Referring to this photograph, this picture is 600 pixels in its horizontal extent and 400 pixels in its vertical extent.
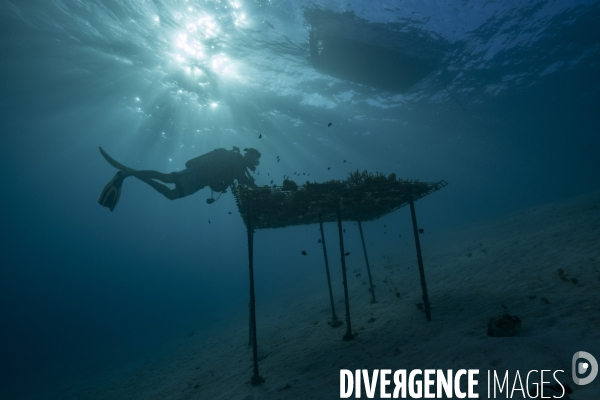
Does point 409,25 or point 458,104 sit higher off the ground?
point 458,104

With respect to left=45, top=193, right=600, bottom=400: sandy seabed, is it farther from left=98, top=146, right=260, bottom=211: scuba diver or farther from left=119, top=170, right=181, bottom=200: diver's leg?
left=119, top=170, right=181, bottom=200: diver's leg

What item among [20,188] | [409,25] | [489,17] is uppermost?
[20,188]

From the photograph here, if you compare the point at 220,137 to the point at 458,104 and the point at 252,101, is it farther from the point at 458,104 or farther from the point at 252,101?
the point at 458,104

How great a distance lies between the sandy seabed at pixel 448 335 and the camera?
5.72 m

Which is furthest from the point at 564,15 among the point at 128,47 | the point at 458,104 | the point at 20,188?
the point at 20,188

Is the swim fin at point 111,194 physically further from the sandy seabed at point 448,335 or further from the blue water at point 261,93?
the blue water at point 261,93

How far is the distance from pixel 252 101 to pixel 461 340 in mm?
27313

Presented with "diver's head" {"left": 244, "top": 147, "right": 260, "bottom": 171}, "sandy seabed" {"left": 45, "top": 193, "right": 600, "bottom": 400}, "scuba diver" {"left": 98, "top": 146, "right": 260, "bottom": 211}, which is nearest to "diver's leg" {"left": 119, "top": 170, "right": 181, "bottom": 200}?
"scuba diver" {"left": 98, "top": 146, "right": 260, "bottom": 211}

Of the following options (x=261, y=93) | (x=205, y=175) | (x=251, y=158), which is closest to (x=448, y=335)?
(x=251, y=158)

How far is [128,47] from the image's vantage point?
20562 millimetres

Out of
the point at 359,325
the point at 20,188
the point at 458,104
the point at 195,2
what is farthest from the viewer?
the point at 20,188

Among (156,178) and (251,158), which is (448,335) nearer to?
(251,158)

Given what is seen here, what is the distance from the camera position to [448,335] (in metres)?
7.43

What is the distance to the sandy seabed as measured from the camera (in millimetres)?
5723
